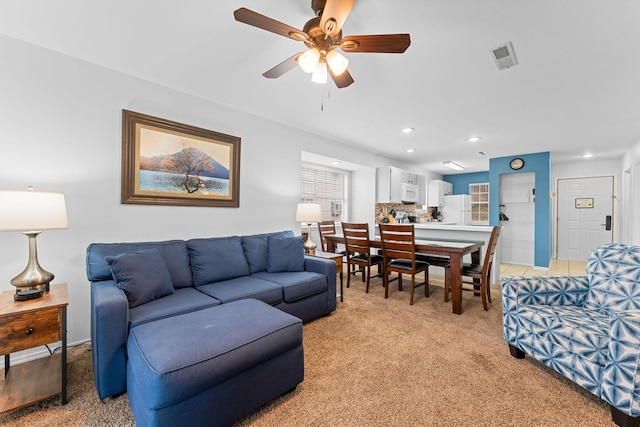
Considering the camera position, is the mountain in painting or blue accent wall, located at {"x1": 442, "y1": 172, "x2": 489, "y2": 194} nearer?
the mountain in painting

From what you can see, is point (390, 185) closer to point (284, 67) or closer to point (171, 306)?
point (284, 67)

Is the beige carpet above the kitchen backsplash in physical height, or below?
below

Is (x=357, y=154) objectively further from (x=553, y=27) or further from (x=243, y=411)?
(x=243, y=411)

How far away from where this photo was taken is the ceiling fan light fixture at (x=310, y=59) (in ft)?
5.34

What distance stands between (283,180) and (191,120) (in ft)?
4.46

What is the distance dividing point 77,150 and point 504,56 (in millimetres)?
3512

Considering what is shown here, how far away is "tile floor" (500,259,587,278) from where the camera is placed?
16.8 feet

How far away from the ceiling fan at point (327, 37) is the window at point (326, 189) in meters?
3.29

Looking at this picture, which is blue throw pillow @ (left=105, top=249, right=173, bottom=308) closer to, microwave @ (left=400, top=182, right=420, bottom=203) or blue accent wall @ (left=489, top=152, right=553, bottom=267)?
microwave @ (left=400, top=182, right=420, bottom=203)

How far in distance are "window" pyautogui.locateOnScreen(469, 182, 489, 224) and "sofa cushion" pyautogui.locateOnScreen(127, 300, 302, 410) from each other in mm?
7490

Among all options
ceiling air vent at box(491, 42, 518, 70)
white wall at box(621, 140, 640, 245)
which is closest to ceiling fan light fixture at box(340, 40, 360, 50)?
ceiling air vent at box(491, 42, 518, 70)

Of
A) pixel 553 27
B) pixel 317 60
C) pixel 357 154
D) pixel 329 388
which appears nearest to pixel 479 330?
pixel 329 388

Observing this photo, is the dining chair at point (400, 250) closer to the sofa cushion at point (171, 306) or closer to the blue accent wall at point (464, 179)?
the sofa cushion at point (171, 306)

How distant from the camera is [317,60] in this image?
167 cm
